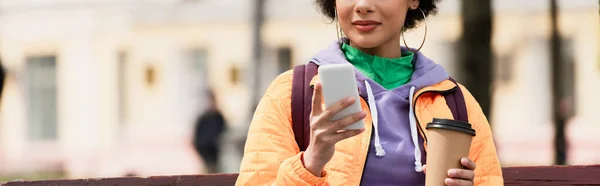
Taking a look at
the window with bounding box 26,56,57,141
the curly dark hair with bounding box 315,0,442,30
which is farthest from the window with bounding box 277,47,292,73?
the curly dark hair with bounding box 315,0,442,30

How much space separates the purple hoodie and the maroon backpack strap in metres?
0.05

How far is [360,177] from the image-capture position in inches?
103

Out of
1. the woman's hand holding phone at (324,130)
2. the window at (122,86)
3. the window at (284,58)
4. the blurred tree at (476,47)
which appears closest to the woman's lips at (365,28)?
the woman's hand holding phone at (324,130)

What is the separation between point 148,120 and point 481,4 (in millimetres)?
10818

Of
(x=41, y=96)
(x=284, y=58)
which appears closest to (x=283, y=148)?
(x=284, y=58)

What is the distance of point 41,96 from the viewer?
18.1 metres

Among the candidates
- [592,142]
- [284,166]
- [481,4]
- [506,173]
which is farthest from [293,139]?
[592,142]

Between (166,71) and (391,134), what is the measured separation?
1528cm

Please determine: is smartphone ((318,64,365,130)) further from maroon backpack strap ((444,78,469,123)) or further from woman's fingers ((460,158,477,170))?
maroon backpack strap ((444,78,469,123))

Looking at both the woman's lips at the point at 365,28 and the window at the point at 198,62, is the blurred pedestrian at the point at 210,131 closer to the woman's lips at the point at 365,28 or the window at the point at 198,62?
the window at the point at 198,62

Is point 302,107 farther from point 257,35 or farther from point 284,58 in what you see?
point 284,58

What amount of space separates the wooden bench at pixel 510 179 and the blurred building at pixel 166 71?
11.7 m

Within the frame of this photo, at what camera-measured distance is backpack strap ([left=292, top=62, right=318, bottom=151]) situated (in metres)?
2.64

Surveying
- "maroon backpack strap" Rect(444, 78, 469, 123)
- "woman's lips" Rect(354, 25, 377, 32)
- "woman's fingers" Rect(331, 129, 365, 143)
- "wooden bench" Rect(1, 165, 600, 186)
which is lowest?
"wooden bench" Rect(1, 165, 600, 186)
